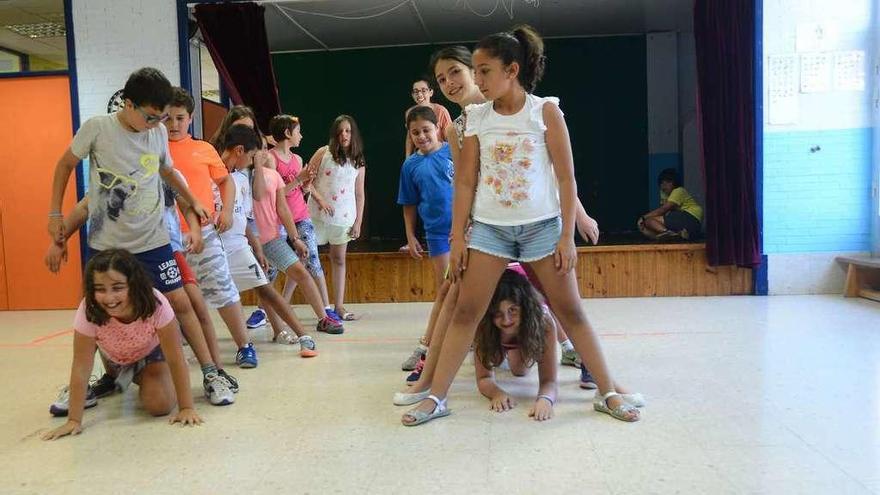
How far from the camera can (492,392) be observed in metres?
2.27

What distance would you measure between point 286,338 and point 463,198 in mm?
1655

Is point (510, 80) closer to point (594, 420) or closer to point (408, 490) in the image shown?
point (594, 420)

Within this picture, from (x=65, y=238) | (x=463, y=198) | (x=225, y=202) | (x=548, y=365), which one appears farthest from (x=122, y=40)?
(x=548, y=365)

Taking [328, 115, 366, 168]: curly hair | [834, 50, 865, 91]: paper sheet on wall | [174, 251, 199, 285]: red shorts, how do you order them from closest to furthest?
[174, 251, 199, 285]: red shorts, [328, 115, 366, 168]: curly hair, [834, 50, 865, 91]: paper sheet on wall

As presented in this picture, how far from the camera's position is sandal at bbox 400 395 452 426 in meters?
2.07

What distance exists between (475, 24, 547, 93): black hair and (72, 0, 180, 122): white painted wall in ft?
11.4

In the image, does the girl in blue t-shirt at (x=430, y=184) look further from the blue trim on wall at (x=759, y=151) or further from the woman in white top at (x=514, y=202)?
the blue trim on wall at (x=759, y=151)

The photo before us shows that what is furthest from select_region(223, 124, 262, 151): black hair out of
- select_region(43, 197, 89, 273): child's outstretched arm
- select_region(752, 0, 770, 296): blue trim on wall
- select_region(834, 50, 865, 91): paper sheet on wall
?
select_region(834, 50, 865, 91): paper sheet on wall

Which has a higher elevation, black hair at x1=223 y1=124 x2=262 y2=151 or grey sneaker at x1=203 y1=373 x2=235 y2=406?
black hair at x1=223 y1=124 x2=262 y2=151

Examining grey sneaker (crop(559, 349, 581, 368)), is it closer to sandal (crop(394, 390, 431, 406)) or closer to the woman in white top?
the woman in white top

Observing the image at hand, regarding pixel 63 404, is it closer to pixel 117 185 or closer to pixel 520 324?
pixel 117 185

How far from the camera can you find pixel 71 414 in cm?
206

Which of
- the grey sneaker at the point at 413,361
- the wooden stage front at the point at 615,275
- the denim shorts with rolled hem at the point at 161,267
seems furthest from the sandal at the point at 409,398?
the wooden stage front at the point at 615,275

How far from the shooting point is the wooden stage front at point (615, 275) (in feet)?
15.4
